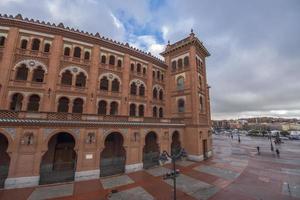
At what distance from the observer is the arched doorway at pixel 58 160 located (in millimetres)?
15133

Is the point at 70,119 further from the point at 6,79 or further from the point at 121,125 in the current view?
the point at 6,79

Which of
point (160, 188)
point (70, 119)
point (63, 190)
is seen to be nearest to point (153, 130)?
point (160, 188)

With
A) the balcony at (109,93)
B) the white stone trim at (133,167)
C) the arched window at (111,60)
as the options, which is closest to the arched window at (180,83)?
the balcony at (109,93)

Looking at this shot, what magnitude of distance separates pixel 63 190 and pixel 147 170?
29.1ft

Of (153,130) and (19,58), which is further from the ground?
(19,58)

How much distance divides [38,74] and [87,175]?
1296cm

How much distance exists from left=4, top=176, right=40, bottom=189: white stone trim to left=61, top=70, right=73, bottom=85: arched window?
10601 mm

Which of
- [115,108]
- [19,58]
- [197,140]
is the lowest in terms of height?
[197,140]

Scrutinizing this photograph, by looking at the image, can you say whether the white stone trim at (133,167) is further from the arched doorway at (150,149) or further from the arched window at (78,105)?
the arched window at (78,105)

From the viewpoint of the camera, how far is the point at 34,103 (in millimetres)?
16750

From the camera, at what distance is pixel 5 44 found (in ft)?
53.9

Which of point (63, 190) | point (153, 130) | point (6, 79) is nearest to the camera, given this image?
point (63, 190)

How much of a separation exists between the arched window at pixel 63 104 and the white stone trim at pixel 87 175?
307 inches

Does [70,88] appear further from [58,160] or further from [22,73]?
[58,160]
